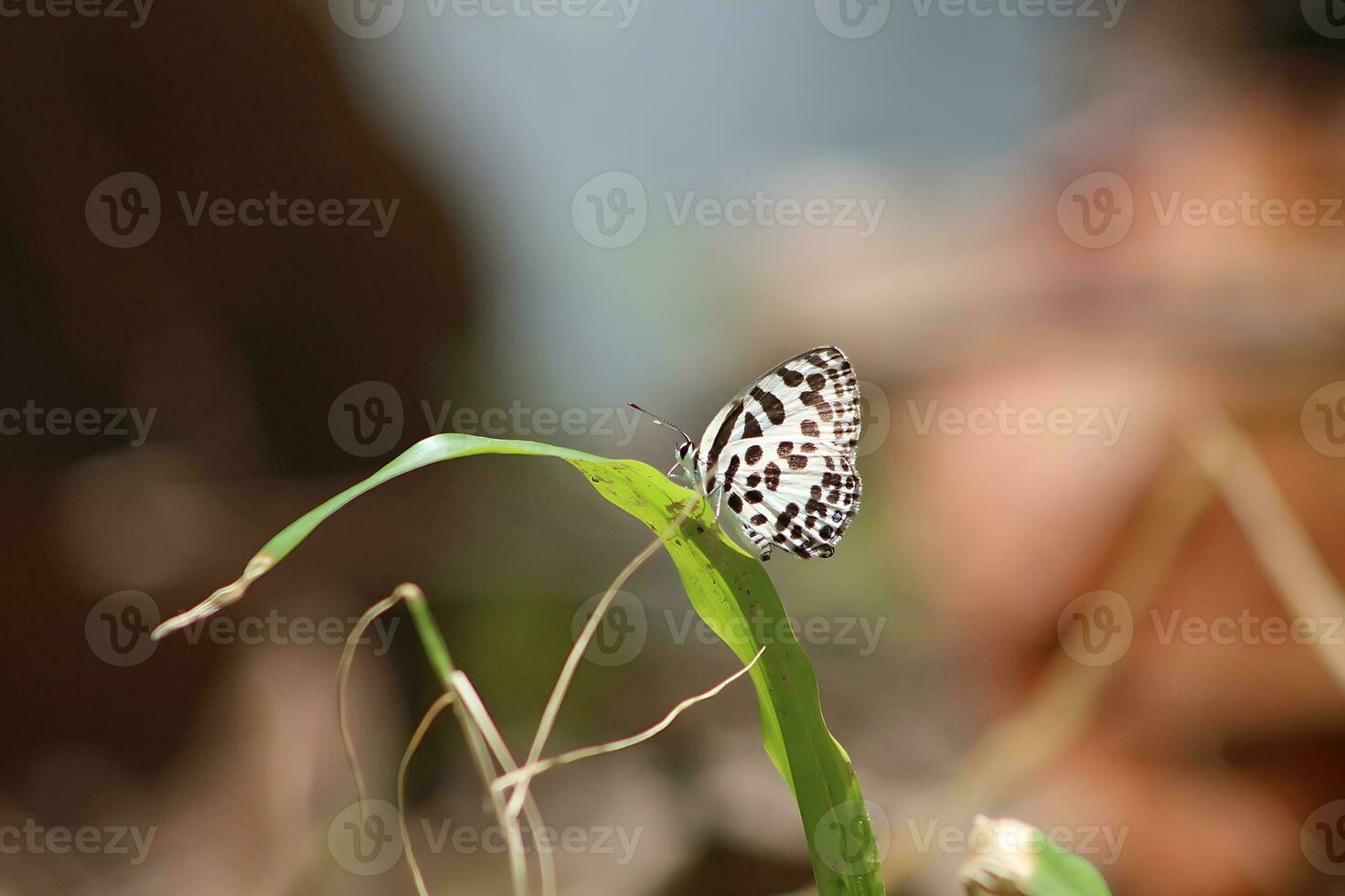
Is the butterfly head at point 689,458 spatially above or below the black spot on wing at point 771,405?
below

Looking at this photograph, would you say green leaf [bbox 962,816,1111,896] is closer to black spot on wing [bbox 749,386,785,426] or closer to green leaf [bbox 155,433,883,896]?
green leaf [bbox 155,433,883,896]

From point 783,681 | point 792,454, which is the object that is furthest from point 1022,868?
point 792,454

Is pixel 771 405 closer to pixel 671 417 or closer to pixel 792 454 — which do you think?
pixel 792 454

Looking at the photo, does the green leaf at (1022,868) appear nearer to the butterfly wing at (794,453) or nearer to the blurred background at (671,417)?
the butterfly wing at (794,453)

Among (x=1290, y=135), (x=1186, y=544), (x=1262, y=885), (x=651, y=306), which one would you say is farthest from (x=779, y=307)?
(x=1262, y=885)

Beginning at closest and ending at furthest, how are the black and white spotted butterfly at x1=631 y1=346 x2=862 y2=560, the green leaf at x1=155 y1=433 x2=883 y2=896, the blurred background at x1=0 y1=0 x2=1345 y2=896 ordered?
the green leaf at x1=155 y1=433 x2=883 y2=896 < the black and white spotted butterfly at x1=631 y1=346 x2=862 y2=560 < the blurred background at x1=0 y1=0 x2=1345 y2=896

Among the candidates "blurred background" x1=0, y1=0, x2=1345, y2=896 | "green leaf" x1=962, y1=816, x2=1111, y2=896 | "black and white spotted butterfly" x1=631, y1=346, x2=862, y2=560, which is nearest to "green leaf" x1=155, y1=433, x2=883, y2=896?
"green leaf" x1=962, y1=816, x2=1111, y2=896

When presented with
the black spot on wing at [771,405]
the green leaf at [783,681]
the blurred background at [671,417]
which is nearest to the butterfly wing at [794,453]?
the black spot on wing at [771,405]

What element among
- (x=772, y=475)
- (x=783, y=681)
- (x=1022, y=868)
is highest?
(x=772, y=475)
